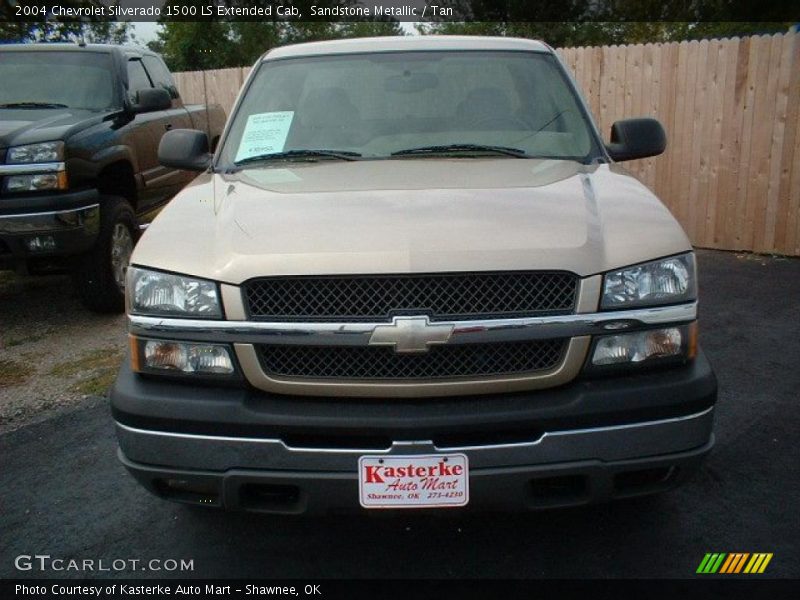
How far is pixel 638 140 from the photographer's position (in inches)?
150

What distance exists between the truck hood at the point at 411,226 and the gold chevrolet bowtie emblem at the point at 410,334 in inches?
6.2

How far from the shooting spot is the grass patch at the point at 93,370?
470 centimetres

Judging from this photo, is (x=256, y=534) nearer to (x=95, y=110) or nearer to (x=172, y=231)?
(x=172, y=231)

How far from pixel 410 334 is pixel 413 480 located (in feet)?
1.43

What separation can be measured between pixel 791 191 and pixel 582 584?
6.22 m

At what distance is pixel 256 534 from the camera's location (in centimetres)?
303

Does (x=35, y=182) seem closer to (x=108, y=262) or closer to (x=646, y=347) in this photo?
(x=108, y=262)

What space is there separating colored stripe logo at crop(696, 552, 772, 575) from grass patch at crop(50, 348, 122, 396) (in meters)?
3.39

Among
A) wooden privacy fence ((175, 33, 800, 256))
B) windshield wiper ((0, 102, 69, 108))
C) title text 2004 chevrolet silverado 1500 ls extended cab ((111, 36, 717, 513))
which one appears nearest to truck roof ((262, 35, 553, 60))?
title text 2004 chevrolet silverado 1500 ls extended cab ((111, 36, 717, 513))

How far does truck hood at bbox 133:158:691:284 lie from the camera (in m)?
2.35

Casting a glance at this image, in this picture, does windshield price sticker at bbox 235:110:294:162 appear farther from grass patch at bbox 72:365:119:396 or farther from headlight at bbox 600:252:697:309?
grass patch at bbox 72:365:119:396

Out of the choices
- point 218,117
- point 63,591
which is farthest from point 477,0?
point 63,591

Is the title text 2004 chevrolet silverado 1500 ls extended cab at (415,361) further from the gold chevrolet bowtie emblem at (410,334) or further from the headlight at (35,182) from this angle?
the headlight at (35,182)

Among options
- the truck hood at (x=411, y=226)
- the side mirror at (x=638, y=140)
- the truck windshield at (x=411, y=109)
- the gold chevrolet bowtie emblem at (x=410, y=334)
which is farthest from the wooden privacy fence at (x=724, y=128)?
the gold chevrolet bowtie emblem at (x=410, y=334)
